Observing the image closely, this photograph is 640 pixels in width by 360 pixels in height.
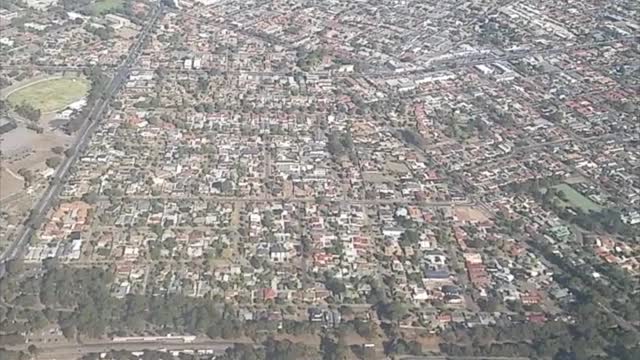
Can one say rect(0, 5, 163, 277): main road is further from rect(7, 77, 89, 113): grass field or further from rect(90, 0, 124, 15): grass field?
rect(90, 0, 124, 15): grass field

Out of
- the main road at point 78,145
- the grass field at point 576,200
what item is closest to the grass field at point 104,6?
the main road at point 78,145

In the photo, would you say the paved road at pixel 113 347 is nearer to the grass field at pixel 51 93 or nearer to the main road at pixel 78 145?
the main road at pixel 78 145

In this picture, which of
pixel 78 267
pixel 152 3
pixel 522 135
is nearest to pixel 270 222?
pixel 78 267

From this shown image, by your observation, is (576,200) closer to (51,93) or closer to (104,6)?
(51,93)

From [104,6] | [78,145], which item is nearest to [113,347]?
[78,145]

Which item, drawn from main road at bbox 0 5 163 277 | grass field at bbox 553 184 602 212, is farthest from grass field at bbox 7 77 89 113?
grass field at bbox 553 184 602 212

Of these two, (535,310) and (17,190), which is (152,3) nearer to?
(17,190)
